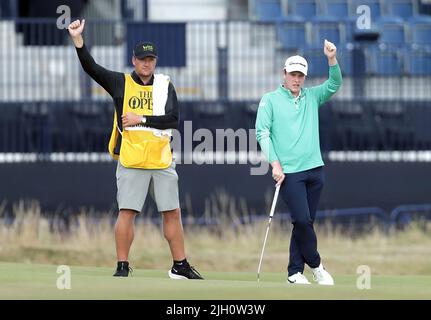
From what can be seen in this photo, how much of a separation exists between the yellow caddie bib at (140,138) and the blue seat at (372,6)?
12758 millimetres

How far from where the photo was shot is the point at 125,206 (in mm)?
11242

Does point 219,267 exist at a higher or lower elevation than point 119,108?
lower

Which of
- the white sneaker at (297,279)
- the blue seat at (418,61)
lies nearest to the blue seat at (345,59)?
the blue seat at (418,61)

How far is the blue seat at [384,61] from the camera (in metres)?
19.9

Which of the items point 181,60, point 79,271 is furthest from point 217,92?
point 79,271

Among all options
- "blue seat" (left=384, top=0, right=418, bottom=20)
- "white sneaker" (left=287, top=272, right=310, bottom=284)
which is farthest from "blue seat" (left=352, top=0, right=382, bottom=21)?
"white sneaker" (left=287, top=272, right=310, bottom=284)

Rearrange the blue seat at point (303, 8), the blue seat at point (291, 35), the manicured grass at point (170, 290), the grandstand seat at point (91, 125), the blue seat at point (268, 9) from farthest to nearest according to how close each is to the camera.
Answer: the blue seat at point (303, 8) → the blue seat at point (268, 9) → the blue seat at point (291, 35) → the grandstand seat at point (91, 125) → the manicured grass at point (170, 290)

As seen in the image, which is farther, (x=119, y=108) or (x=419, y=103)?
(x=419, y=103)

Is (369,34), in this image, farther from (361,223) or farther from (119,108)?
(119,108)

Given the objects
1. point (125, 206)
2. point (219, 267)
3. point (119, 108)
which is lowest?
point (219, 267)

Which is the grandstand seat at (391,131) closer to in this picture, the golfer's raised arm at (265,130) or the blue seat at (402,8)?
the blue seat at (402,8)

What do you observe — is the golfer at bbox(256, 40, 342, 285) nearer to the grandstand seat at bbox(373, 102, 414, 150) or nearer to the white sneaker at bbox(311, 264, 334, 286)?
the white sneaker at bbox(311, 264, 334, 286)

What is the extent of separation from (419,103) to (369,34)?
70.9 inches

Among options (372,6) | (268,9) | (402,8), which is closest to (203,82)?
(268,9)
